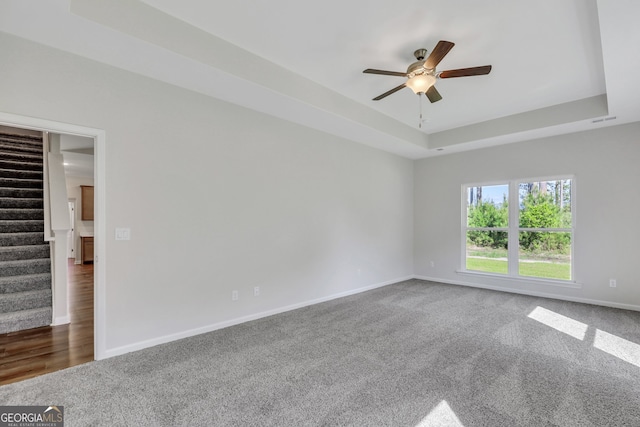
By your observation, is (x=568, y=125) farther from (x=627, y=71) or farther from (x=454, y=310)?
(x=454, y=310)

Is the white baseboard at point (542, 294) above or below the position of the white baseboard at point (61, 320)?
below

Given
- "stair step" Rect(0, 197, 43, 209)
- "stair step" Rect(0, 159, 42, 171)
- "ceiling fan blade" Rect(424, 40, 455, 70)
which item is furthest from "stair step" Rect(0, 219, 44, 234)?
"ceiling fan blade" Rect(424, 40, 455, 70)

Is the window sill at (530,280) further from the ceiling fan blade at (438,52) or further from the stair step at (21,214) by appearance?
the stair step at (21,214)

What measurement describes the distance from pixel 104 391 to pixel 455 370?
107 inches

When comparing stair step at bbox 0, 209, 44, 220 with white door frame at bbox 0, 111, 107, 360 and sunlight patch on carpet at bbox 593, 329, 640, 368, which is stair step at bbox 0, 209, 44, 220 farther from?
sunlight patch on carpet at bbox 593, 329, 640, 368

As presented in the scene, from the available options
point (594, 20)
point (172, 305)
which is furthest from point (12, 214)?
point (594, 20)

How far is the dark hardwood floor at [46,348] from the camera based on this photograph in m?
2.43

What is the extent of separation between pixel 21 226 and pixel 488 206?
24.6 ft

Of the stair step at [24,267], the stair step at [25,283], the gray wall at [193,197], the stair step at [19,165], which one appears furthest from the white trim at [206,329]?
the stair step at [19,165]

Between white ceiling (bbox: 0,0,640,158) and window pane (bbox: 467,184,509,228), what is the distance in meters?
1.56

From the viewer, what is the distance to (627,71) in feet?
9.15

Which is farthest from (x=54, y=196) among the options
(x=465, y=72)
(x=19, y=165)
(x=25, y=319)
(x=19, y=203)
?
(x=465, y=72)

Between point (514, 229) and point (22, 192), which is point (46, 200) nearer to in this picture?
point (22, 192)

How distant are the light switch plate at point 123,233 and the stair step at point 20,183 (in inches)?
124
